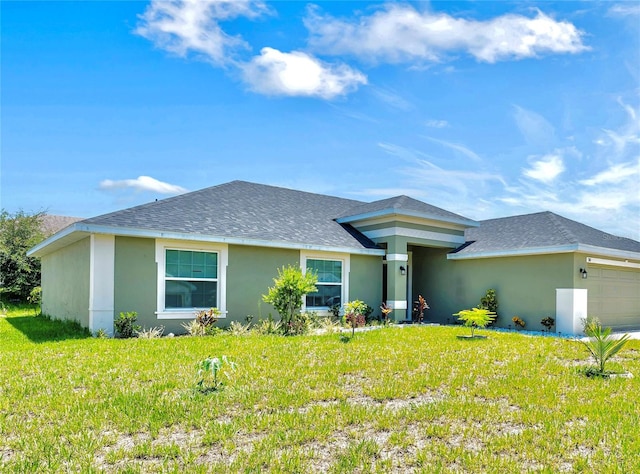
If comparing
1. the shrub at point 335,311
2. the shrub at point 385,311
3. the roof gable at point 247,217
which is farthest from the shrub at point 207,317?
the shrub at point 385,311

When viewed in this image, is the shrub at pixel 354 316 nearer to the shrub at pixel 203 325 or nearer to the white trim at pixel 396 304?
the white trim at pixel 396 304

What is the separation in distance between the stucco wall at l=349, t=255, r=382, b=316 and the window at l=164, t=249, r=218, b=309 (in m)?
5.41

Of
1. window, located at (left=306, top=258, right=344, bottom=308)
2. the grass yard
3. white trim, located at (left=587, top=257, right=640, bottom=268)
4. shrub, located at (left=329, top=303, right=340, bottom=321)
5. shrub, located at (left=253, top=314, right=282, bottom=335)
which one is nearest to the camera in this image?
the grass yard

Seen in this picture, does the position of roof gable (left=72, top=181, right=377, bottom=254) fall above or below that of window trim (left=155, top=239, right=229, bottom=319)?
above

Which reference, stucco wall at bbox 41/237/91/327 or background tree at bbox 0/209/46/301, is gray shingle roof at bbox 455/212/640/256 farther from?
background tree at bbox 0/209/46/301

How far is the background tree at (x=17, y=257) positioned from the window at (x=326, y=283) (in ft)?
62.2

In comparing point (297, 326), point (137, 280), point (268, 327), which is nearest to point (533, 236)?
point (297, 326)

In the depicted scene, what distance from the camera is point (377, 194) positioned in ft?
75.9

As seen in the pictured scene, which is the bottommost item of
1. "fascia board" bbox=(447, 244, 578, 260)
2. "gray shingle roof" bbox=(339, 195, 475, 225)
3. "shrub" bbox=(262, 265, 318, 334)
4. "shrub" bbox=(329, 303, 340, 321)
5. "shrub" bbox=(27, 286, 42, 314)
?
"shrub" bbox=(27, 286, 42, 314)

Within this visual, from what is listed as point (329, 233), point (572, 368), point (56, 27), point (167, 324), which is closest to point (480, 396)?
point (572, 368)

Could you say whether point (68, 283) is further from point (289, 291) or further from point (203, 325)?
point (289, 291)

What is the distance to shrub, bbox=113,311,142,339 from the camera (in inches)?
467

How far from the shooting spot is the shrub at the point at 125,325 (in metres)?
11.9

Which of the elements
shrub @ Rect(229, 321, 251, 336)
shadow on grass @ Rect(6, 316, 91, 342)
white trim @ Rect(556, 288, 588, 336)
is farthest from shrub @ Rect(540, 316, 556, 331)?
shadow on grass @ Rect(6, 316, 91, 342)
